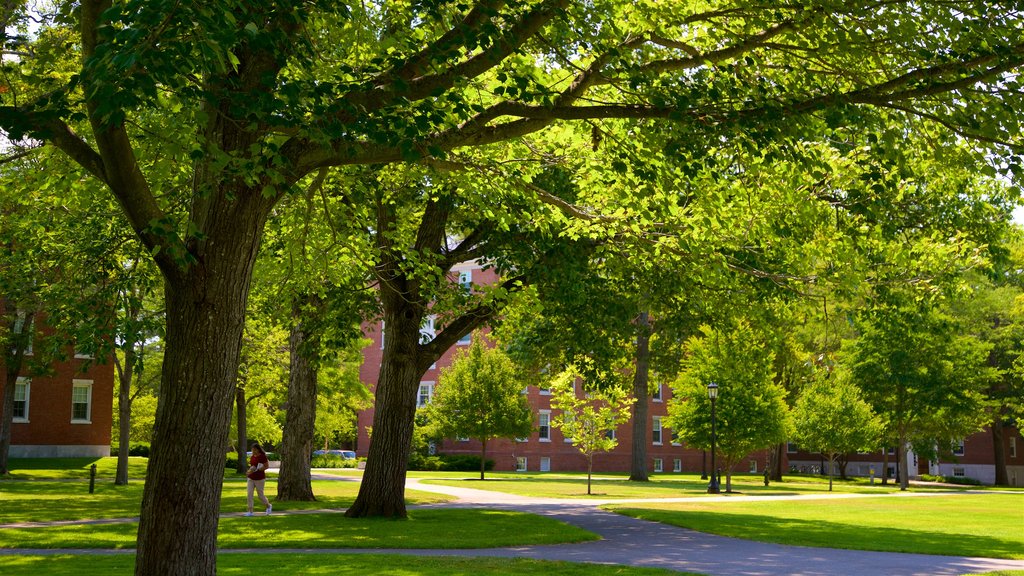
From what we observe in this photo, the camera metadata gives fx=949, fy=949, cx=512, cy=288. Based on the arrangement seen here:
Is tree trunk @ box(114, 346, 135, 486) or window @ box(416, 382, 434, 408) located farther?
window @ box(416, 382, 434, 408)

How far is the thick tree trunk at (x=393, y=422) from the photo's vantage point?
19.7 metres

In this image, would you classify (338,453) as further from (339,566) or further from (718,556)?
(339,566)

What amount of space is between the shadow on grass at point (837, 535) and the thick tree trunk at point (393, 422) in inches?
249

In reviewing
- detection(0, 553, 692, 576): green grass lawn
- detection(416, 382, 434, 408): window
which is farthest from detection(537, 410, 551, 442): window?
detection(0, 553, 692, 576): green grass lawn

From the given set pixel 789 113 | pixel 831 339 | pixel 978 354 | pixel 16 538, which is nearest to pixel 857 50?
pixel 789 113

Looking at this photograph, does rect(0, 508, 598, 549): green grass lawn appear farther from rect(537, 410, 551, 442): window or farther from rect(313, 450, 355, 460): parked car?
rect(537, 410, 551, 442): window

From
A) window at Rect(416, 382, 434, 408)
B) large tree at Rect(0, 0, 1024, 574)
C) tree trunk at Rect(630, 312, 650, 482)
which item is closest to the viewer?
large tree at Rect(0, 0, 1024, 574)

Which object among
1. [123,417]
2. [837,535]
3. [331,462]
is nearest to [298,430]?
[123,417]

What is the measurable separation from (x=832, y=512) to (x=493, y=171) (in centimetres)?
1817

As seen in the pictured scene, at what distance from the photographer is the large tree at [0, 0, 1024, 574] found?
7.75m

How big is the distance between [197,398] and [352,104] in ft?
9.57

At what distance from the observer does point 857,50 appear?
9.11 meters

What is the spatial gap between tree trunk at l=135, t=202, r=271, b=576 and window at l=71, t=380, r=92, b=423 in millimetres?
40225

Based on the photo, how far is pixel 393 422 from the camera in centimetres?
1966
